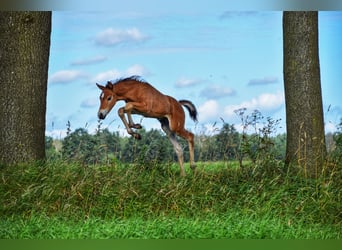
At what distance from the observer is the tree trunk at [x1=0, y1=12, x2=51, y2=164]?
6.26m

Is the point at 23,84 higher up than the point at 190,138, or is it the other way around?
the point at 23,84

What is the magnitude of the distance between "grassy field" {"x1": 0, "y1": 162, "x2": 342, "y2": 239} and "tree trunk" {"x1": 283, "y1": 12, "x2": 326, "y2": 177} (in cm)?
20

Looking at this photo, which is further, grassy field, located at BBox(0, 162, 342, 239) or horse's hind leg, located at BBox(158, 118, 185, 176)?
horse's hind leg, located at BBox(158, 118, 185, 176)

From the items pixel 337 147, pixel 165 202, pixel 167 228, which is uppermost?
pixel 337 147

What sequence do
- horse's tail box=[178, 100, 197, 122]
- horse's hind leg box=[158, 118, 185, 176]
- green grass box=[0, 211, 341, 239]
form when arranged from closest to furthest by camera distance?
green grass box=[0, 211, 341, 239], horse's tail box=[178, 100, 197, 122], horse's hind leg box=[158, 118, 185, 176]

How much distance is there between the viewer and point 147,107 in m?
6.20

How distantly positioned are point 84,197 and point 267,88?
156 cm

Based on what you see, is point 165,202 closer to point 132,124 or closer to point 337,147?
point 132,124

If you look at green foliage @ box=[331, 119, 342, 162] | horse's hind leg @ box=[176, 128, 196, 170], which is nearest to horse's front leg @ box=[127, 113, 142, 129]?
horse's hind leg @ box=[176, 128, 196, 170]

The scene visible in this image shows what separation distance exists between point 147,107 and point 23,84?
0.96m

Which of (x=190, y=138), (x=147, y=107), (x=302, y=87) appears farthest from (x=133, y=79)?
(x=302, y=87)

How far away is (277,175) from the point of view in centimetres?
616

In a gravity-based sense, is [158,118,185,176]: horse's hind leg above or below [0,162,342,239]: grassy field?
above

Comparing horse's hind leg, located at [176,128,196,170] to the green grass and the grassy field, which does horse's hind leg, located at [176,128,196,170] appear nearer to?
the grassy field
